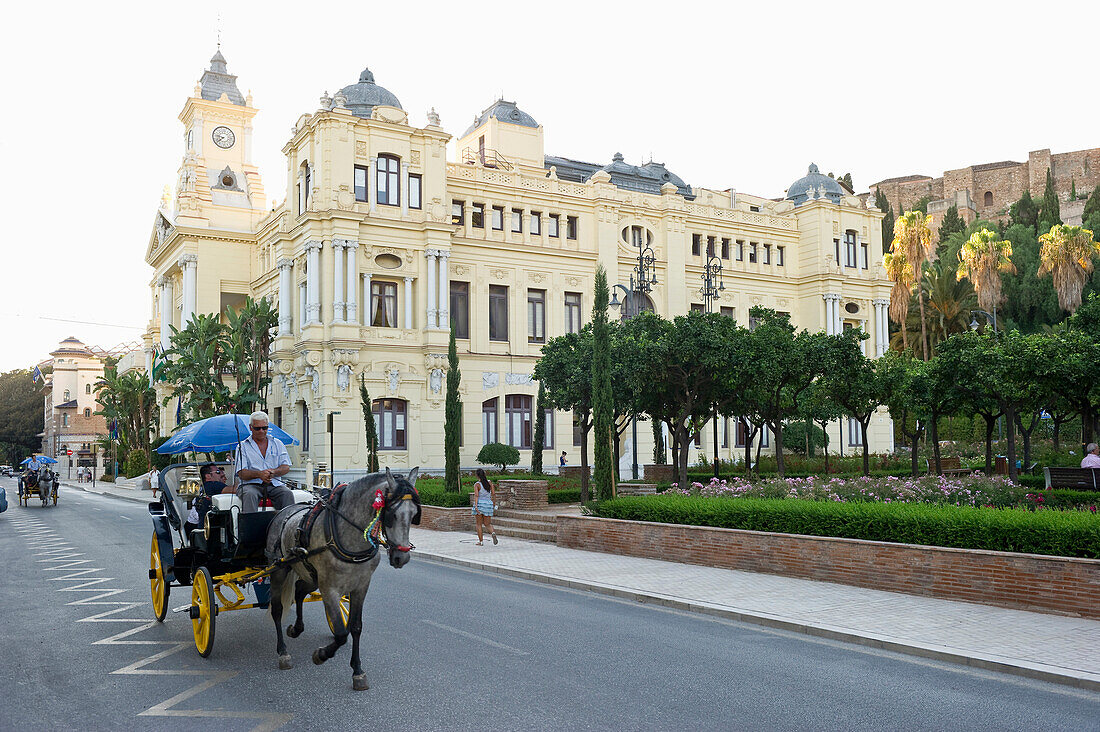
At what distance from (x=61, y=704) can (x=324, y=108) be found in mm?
35324

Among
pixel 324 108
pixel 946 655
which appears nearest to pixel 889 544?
pixel 946 655

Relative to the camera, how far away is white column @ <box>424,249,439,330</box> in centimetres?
3978

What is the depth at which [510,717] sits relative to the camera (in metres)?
6.77

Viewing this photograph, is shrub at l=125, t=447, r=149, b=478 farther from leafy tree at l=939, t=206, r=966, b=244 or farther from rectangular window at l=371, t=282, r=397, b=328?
leafy tree at l=939, t=206, r=966, b=244

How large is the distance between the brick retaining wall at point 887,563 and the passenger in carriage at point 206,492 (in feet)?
28.3

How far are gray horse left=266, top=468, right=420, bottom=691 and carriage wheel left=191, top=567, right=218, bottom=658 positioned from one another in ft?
2.99

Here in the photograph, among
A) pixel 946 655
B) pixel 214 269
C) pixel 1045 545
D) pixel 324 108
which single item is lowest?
pixel 946 655

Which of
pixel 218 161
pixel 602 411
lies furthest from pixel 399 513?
pixel 218 161

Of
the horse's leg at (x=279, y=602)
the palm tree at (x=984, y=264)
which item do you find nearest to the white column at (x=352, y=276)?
the horse's leg at (x=279, y=602)

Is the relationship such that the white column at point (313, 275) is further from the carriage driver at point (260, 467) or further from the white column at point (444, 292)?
the carriage driver at point (260, 467)

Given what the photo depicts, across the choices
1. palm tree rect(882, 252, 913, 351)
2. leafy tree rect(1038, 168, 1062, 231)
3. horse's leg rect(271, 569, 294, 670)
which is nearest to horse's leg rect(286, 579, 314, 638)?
horse's leg rect(271, 569, 294, 670)

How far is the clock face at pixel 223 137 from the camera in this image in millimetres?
55781

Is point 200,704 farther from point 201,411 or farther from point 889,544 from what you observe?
point 201,411

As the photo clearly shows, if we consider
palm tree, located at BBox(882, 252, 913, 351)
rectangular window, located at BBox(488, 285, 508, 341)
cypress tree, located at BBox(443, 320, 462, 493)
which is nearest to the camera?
cypress tree, located at BBox(443, 320, 462, 493)
